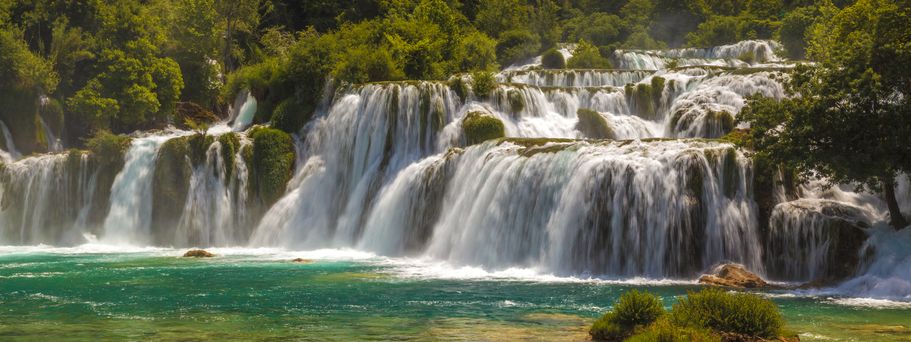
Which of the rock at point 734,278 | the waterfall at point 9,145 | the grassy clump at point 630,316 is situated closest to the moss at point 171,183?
the waterfall at point 9,145

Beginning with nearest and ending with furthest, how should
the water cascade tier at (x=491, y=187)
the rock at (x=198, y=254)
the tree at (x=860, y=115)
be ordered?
1. the tree at (x=860, y=115)
2. the water cascade tier at (x=491, y=187)
3. the rock at (x=198, y=254)

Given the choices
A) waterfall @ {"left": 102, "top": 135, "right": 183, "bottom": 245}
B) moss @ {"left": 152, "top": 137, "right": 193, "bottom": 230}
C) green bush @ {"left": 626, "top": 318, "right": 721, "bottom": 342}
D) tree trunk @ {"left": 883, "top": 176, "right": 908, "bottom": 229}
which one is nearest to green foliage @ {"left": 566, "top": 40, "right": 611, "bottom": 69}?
moss @ {"left": 152, "top": 137, "right": 193, "bottom": 230}

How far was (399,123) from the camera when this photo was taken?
4128 centimetres

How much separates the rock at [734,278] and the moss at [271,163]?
22.9 m

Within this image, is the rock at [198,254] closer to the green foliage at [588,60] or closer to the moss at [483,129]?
the moss at [483,129]

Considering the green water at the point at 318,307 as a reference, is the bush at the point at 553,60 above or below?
above

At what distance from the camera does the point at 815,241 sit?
82.9 ft

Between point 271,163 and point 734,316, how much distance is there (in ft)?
100

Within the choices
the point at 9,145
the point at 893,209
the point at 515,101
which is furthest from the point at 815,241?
the point at 9,145

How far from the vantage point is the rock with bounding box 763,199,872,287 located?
24625 mm

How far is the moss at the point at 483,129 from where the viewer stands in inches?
1569

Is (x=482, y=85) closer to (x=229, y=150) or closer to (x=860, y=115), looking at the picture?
(x=229, y=150)

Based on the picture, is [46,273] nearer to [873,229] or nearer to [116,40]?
[873,229]

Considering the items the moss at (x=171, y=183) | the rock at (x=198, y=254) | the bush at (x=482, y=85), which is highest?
the bush at (x=482, y=85)
